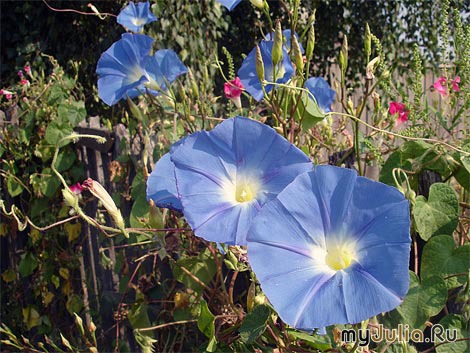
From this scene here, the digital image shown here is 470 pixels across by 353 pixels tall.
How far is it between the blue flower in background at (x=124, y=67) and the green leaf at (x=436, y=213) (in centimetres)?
62

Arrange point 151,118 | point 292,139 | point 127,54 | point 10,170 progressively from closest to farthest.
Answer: point 292,139, point 127,54, point 151,118, point 10,170

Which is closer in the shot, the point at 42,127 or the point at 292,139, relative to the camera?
the point at 292,139

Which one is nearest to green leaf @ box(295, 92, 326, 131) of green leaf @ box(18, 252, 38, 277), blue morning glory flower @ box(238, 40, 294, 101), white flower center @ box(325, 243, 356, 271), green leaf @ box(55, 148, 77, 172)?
blue morning glory flower @ box(238, 40, 294, 101)

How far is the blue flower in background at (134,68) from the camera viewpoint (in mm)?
1212

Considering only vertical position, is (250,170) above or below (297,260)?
above

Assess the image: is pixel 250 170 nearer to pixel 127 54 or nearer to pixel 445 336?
pixel 445 336

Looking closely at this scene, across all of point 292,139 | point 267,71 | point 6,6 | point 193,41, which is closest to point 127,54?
point 267,71

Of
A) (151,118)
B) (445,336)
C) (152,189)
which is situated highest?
(151,118)

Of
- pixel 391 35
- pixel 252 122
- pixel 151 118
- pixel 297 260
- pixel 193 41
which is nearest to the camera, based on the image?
pixel 297 260

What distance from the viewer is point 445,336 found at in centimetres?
86

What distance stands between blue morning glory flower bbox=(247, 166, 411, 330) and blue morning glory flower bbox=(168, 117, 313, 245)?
6 centimetres

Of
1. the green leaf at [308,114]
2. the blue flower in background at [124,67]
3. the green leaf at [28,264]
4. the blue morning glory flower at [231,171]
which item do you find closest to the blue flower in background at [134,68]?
the blue flower in background at [124,67]

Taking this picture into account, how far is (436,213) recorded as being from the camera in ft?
2.92

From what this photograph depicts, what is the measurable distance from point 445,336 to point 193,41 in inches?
109
